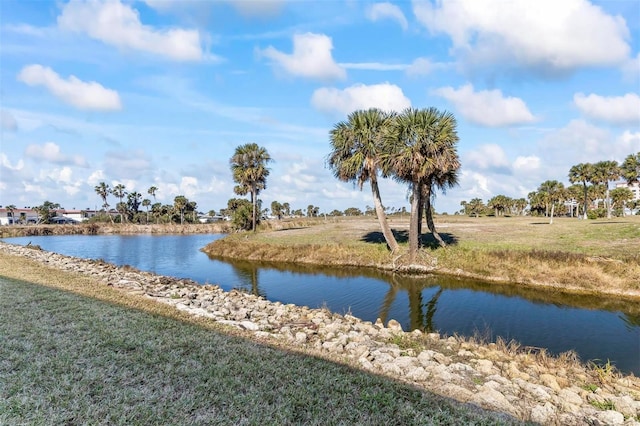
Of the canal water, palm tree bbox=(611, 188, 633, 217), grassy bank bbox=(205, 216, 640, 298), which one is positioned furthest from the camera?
palm tree bbox=(611, 188, 633, 217)

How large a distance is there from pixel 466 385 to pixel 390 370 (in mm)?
1357

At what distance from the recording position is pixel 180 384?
17.9 ft

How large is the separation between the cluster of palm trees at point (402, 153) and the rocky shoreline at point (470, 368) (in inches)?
574

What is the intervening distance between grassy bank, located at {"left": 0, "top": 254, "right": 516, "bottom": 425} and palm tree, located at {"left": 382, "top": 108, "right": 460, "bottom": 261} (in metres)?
18.3

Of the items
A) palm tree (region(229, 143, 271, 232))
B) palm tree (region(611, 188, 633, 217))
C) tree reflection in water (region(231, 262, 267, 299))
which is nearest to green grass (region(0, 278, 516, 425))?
tree reflection in water (region(231, 262, 267, 299))

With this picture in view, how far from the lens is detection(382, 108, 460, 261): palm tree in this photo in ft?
76.2

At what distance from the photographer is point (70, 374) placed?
5555 mm

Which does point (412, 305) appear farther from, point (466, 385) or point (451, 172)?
point (451, 172)

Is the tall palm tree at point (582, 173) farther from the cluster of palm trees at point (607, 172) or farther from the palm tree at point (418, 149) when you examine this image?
the palm tree at point (418, 149)

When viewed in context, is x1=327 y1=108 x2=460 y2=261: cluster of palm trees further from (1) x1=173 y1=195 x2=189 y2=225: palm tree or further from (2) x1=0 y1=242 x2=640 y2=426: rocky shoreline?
(1) x1=173 y1=195 x2=189 y2=225: palm tree

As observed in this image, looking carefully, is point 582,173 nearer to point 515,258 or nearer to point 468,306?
point 515,258

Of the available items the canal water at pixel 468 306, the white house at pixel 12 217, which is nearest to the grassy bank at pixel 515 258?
the canal water at pixel 468 306

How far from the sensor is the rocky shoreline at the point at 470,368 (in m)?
5.81

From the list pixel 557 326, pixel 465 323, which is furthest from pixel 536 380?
pixel 557 326
